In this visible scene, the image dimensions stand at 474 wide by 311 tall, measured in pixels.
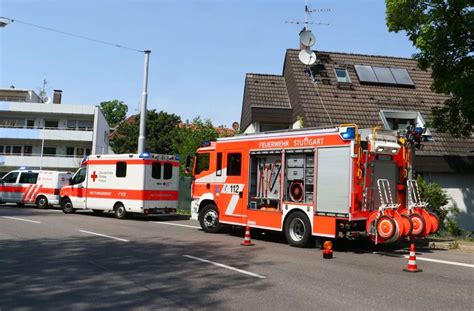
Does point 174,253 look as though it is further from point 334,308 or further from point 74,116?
point 74,116

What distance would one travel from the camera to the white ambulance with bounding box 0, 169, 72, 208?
2538 cm

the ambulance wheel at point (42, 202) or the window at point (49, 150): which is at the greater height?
the window at point (49, 150)

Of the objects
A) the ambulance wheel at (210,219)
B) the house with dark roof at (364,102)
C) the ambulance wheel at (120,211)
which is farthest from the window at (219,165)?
the house with dark roof at (364,102)

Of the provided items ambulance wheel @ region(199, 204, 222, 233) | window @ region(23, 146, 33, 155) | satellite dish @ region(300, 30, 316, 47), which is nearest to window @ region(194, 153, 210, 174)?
ambulance wheel @ region(199, 204, 222, 233)

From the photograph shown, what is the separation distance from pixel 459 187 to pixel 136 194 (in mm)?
14110

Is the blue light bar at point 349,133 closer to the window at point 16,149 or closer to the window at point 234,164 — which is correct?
the window at point 234,164

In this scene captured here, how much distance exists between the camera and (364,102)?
24219 millimetres

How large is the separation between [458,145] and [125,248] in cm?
1701

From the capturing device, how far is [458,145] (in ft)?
71.9

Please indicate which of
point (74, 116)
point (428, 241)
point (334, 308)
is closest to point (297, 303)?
point (334, 308)

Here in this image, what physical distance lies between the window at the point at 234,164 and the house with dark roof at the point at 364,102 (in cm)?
799

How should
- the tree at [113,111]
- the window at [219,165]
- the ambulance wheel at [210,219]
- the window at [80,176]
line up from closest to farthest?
1. the window at [219,165]
2. the ambulance wheel at [210,219]
3. the window at [80,176]
4. the tree at [113,111]

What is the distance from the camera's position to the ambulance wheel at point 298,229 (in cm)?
1161

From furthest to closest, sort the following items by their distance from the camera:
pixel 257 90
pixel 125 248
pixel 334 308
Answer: pixel 257 90 → pixel 125 248 → pixel 334 308
